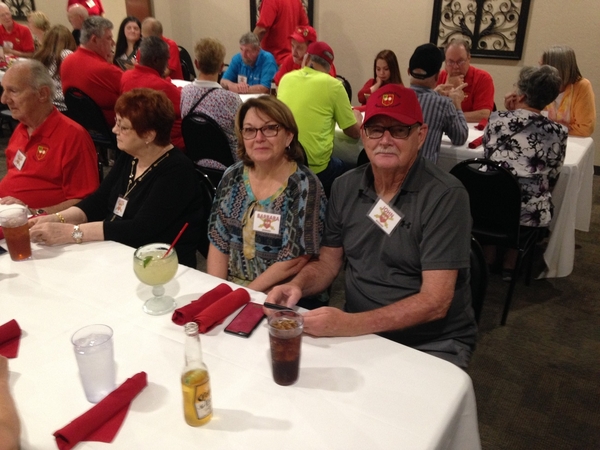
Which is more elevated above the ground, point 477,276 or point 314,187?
point 314,187

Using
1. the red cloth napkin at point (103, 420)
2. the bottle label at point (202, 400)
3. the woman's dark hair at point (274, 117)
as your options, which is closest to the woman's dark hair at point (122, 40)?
the woman's dark hair at point (274, 117)

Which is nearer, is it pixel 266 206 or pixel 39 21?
pixel 266 206

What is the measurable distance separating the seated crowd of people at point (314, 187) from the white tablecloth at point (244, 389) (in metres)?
0.15

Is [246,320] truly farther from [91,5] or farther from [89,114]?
[91,5]

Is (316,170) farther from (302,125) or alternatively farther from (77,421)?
(77,421)

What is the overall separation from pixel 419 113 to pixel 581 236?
2.84 meters

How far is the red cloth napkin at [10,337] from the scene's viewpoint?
4.05ft

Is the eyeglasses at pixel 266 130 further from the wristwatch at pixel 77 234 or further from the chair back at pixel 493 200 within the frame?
the chair back at pixel 493 200

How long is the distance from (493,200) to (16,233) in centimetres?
213

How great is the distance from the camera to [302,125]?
10.6 feet

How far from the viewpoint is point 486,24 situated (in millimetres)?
5074

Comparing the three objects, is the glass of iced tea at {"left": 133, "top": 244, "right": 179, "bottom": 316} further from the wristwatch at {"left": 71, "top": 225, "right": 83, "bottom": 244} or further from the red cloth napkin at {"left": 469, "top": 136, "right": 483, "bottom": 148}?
the red cloth napkin at {"left": 469, "top": 136, "right": 483, "bottom": 148}

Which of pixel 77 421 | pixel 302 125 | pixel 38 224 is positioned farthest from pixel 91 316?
pixel 302 125

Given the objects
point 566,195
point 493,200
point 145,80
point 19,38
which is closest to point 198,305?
point 493,200
